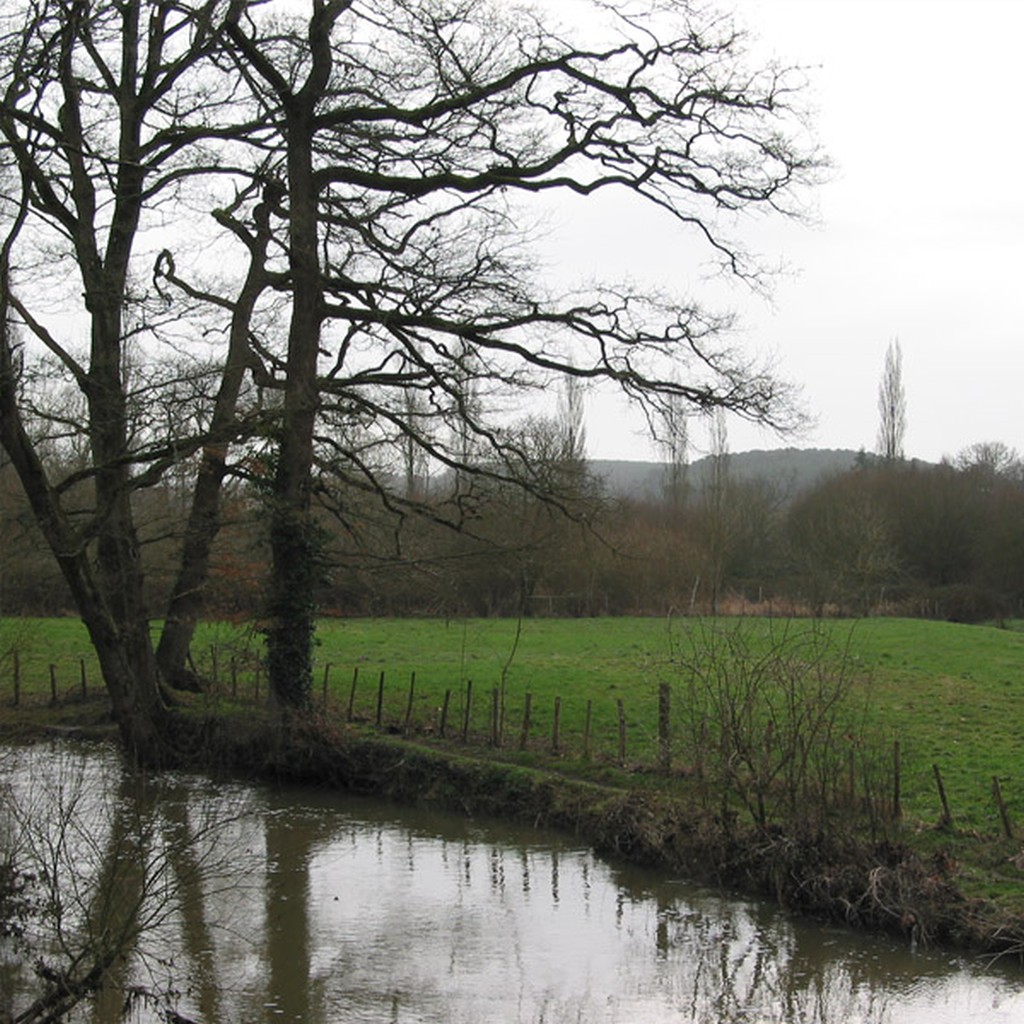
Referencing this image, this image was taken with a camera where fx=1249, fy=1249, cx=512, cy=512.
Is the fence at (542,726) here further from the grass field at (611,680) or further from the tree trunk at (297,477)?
the tree trunk at (297,477)

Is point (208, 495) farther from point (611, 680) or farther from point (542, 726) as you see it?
point (611, 680)

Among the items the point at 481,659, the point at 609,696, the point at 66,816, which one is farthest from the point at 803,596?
the point at 66,816

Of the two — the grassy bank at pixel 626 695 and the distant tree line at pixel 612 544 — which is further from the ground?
the distant tree line at pixel 612 544

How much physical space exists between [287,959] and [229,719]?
347 inches

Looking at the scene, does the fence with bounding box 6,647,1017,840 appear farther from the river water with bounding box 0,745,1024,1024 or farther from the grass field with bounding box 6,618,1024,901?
the river water with bounding box 0,745,1024,1024

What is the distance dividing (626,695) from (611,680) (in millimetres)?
2050

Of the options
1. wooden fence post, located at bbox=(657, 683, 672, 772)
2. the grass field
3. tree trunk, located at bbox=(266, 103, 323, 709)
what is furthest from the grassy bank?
tree trunk, located at bbox=(266, 103, 323, 709)

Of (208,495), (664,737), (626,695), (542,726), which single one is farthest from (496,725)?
(208,495)

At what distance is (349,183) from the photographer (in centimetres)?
2112

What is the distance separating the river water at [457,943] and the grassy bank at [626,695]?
130cm

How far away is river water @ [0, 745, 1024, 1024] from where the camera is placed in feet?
31.7

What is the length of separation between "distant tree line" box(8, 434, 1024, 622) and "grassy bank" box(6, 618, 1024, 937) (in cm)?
135

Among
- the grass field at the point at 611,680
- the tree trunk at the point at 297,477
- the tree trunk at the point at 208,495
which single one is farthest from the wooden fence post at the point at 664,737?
the tree trunk at the point at 208,495

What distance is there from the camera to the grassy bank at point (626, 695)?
43.3 feet
